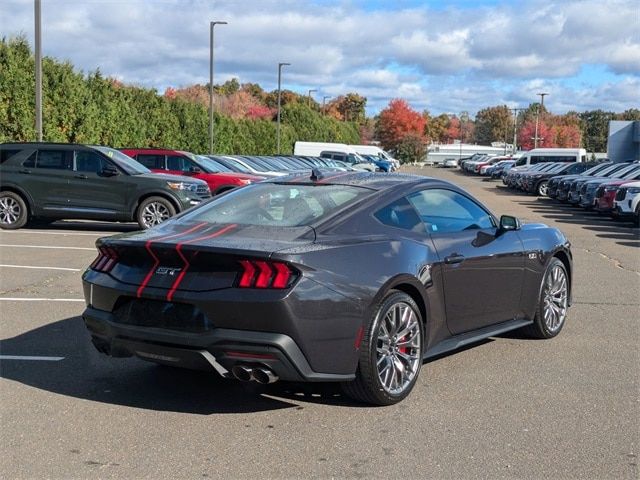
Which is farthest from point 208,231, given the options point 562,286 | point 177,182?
point 177,182

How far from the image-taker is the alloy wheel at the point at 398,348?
16.2 ft

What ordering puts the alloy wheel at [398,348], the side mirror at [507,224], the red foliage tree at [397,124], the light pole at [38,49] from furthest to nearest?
the red foliage tree at [397,124], the light pole at [38,49], the side mirror at [507,224], the alloy wheel at [398,348]

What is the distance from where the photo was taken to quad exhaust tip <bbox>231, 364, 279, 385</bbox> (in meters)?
4.46

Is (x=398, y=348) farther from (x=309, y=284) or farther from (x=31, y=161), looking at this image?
(x=31, y=161)

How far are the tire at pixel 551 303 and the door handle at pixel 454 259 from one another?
4.55 ft

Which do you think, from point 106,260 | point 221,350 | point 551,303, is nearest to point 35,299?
point 106,260

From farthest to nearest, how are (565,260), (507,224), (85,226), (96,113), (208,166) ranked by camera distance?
(96,113), (208,166), (85,226), (565,260), (507,224)

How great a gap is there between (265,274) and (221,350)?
1.66 feet

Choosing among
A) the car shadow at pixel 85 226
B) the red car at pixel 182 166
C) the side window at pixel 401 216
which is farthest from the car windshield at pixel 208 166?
the side window at pixel 401 216

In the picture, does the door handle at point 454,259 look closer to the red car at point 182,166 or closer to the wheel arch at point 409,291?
the wheel arch at point 409,291

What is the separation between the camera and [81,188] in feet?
49.5

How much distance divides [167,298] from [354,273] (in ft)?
3.73

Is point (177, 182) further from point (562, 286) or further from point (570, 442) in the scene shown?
point (570, 442)

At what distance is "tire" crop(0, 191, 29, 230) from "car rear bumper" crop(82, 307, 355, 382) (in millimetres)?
11602
